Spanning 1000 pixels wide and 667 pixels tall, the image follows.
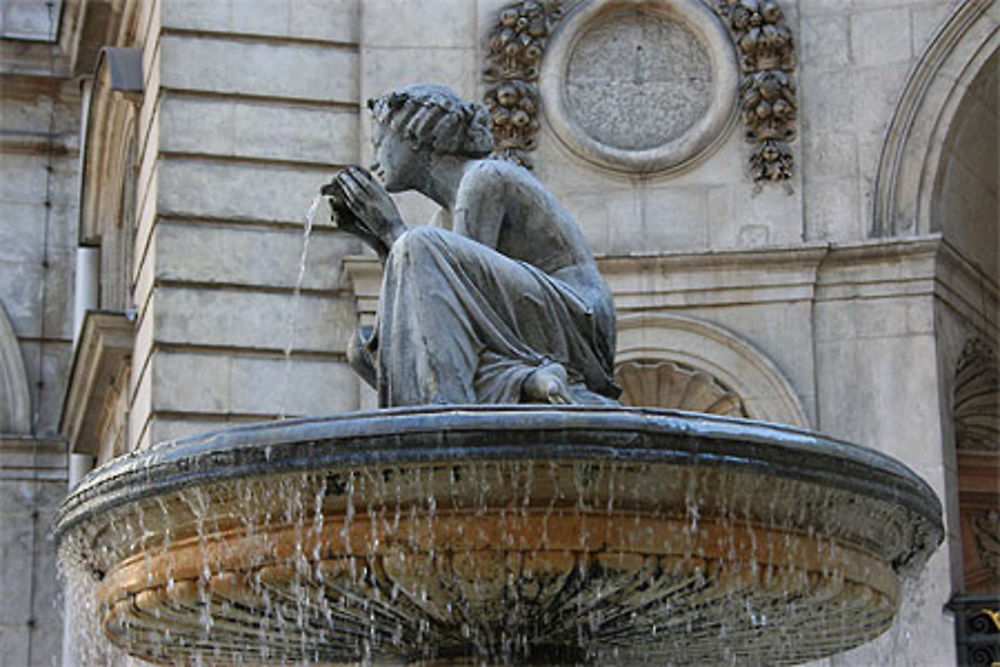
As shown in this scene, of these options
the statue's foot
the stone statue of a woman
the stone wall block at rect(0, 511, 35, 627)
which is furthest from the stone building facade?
the statue's foot

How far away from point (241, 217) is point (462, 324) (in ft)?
24.4

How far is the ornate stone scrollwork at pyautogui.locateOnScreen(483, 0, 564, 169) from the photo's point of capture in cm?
1647

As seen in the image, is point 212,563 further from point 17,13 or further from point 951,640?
Result: point 17,13

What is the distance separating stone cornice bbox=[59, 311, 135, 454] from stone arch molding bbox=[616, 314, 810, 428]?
3932 millimetres

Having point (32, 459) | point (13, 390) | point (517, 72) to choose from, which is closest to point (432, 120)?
Result: point (517, 72)

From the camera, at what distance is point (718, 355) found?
1595cm

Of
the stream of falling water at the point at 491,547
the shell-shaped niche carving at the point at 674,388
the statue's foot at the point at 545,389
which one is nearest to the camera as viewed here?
the stream of falling water at the point at 491,547

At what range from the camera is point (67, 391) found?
20.3m

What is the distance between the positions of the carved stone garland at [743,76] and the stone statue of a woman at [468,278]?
20.2 ft

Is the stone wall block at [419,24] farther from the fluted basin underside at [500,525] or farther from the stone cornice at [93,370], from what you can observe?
the fluted basin underside at [500,525]

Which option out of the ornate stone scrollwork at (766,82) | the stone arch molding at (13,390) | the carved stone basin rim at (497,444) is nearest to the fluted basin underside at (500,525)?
the carved stone basin rim at (497,444)

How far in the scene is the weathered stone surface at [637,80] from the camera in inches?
655

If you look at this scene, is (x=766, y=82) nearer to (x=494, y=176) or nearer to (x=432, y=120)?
(x=432, y=120)

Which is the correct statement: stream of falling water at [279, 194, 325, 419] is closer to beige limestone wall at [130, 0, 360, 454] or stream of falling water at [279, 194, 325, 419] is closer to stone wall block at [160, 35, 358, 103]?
beige limestone wall at [130, 0, 360, 454]
